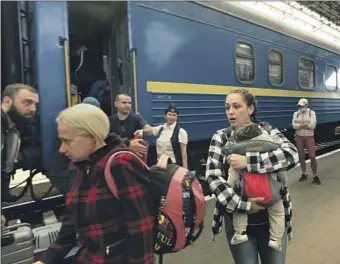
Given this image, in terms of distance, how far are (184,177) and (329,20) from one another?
1220 centimetres

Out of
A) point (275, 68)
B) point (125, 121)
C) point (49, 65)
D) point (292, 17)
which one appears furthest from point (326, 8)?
point (49, 65)

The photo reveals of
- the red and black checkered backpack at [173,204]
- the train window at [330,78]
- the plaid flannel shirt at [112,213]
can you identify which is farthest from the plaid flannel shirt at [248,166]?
the train window at [330,78]

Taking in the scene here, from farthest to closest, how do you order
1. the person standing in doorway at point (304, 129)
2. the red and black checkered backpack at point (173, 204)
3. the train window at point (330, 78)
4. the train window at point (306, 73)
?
the train window at point (330, 78), the train window at point (306, 73), the person standing in doorway at point (304, 129), the red and black checkered backpack at point (173, 204)

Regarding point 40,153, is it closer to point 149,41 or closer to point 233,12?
point 149,41

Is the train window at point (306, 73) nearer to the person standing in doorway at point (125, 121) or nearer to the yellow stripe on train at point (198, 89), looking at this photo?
the yellow stripe on train at point (198, 89)

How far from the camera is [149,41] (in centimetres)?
458

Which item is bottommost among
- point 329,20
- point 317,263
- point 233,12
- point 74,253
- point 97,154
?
point 317,263

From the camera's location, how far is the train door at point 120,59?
4449 mm

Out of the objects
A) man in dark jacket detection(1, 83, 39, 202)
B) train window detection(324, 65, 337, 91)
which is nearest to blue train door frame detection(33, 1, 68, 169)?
Answer: man in dark jacket detection(1, 83, 39, 202)

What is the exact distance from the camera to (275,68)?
7.11m

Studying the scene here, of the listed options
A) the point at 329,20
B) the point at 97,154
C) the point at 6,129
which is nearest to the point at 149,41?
the point at 6,129

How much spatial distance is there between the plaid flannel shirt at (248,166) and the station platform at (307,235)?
1275 mm

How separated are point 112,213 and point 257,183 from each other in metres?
0.76

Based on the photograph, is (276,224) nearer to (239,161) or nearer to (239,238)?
(239,238)
